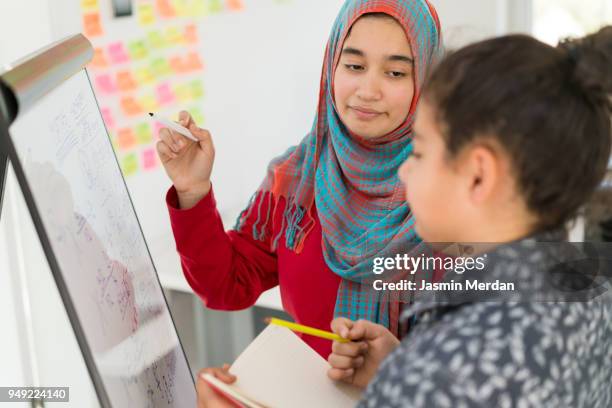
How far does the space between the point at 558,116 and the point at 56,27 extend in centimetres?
165

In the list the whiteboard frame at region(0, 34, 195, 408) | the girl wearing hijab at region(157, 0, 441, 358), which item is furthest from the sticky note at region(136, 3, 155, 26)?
the whiteboard frame at region(0, 34, 195, 408)

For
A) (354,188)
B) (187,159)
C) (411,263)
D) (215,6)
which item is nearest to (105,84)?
(215,6)

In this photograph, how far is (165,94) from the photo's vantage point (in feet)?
8.21

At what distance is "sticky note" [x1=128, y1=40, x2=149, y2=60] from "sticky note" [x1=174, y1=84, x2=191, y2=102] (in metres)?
0.17

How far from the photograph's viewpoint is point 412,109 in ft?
4.51

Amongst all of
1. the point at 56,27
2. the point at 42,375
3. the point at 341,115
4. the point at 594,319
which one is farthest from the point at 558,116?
the point at 42,375

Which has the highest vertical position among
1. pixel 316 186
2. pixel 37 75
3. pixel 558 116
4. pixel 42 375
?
pixel 37 75

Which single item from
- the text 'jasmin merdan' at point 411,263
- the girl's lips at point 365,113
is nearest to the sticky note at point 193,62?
the girl's lips at point 365,113

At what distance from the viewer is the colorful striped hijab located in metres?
1.37

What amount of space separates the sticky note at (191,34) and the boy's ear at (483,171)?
6.29ft

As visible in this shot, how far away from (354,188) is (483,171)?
72 cm

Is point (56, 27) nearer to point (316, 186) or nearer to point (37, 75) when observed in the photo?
point (316, 186)

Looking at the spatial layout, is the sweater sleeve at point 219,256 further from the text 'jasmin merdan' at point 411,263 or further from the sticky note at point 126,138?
the sticky note at point 126,138

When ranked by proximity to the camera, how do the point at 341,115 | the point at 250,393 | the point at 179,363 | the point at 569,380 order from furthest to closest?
1. the point at 341,115
2. the point at 179,363
3. the point at 250,393
4. the point at 569,380
